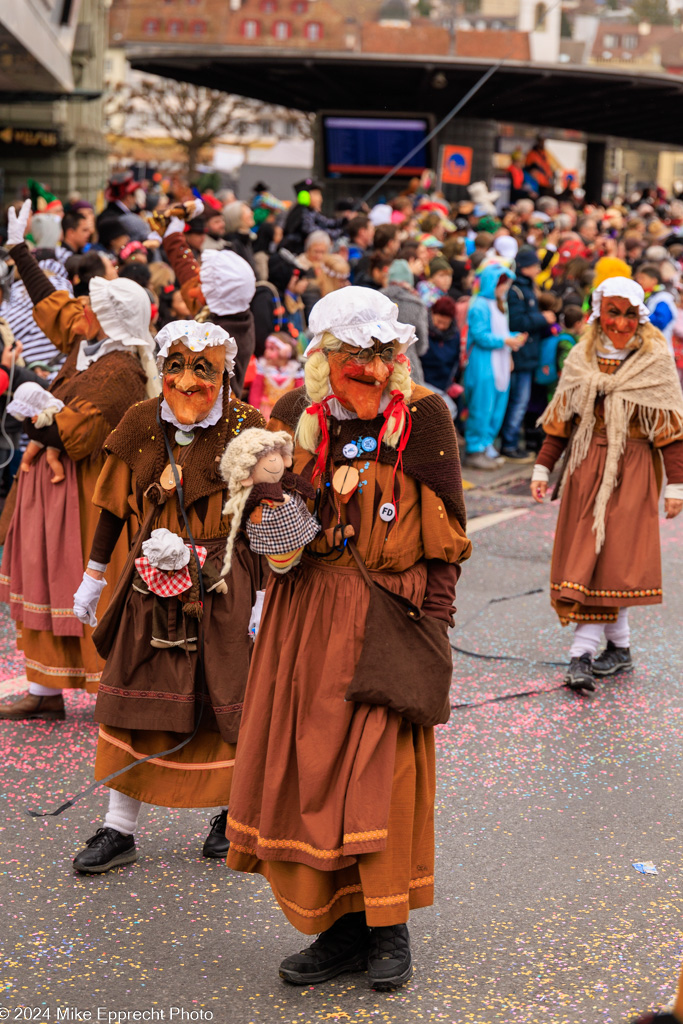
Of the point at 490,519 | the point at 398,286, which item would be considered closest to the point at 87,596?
the point at 490,519

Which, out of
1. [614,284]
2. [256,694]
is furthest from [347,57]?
[256,694]

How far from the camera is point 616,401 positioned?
6.28m

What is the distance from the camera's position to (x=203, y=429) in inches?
171

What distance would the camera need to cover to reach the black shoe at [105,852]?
435 cm

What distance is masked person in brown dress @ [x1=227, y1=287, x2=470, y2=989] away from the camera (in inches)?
138

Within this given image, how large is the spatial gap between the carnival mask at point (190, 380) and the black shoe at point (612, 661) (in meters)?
3.24

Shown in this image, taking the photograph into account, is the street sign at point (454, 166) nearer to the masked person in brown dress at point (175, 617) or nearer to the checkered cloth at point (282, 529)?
the masked person in brown dress at point (175, 617)

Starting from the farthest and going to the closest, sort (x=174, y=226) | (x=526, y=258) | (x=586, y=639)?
(x=526, y=258), (x=174, y=226), (x=586, y=639)

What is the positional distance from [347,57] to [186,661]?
19.1 m

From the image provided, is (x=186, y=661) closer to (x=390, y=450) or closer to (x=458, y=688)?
(x=390, y=450)

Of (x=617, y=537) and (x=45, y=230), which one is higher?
(x=45, y=230)

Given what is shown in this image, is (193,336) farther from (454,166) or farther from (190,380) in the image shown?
(454,166)

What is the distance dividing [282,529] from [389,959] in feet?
4.11

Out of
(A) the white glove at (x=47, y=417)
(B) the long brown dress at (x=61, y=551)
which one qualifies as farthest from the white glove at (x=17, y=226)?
(A) the white glove at (x=47, y=417)
